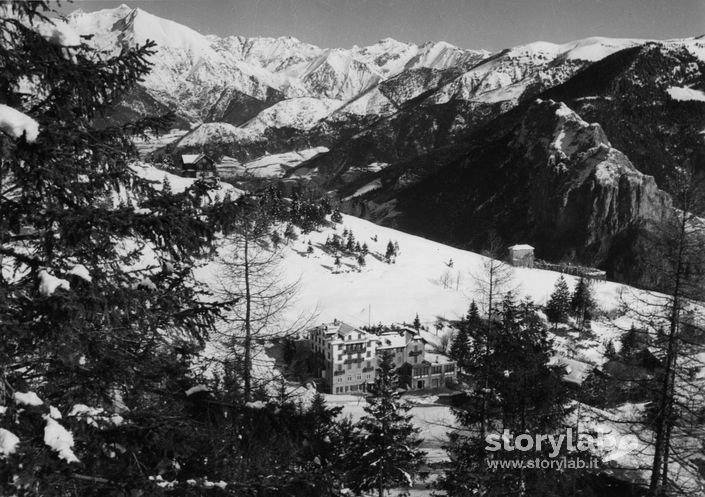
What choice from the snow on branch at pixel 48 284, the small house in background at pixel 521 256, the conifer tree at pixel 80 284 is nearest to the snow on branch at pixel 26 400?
the conifer tree at pixel 80 284

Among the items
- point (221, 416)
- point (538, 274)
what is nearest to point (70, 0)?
point (221, 416)

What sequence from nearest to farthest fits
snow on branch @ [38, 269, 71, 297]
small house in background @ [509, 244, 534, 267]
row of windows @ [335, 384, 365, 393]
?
1. snow on branch @ [38, 269, 71, 297]
2. row of windows @ [335, 384, 365, 393]
3. small house in background @ [509, 244, 534, 267]

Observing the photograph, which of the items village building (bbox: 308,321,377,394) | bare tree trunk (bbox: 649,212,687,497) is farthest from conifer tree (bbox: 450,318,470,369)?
A: village building (bbox: 308,321,377,394)

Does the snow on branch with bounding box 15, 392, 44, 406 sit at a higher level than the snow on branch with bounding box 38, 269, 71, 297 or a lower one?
lower

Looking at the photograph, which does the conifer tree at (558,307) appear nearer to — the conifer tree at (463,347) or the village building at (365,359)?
the village building at (365,359)

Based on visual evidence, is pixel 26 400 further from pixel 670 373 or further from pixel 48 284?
pixel 670 373

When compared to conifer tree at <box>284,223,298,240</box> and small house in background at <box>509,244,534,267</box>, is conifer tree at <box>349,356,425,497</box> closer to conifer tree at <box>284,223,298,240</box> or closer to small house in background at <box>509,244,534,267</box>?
conifer tree at <box>284,223,298,240</box>

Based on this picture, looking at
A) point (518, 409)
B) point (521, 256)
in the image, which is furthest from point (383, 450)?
point (521, 256)
